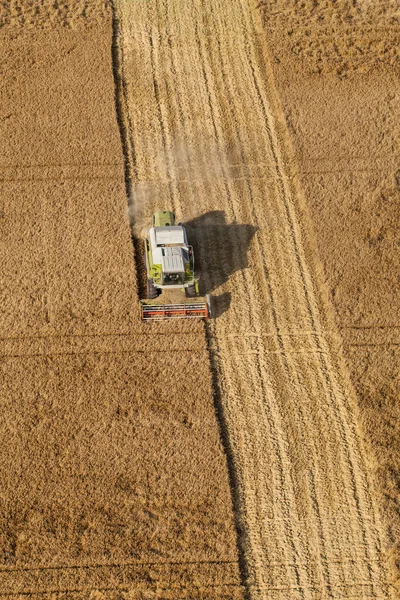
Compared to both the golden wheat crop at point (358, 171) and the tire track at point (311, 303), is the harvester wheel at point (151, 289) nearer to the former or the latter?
the tire track at point (311, 303)

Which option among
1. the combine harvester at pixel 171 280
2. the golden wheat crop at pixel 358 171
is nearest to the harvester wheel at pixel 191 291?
the combine harvester at pixel 171 280

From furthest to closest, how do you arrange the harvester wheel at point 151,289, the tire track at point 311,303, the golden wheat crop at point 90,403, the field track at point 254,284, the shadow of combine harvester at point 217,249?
1. the shadow of combine harvester at point 217,249
2. the harvester wheel at point 151,289
3. the tire track at point 311,303
4. the field track at point 254,284
5. the golden wheat crop at point 90,403

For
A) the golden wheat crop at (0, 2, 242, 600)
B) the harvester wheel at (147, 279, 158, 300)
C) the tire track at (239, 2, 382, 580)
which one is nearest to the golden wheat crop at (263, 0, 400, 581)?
the tire track at (239, 2, 382, 580)

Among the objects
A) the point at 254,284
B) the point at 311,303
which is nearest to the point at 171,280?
the point at 254,284

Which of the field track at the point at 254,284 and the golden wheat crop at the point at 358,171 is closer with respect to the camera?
the field track at the point at 254,284

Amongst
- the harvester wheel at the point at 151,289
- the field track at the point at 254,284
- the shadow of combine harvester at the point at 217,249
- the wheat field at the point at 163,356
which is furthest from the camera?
the shadow of combine harvester at the point at 217,249

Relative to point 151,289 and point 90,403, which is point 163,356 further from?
point 90,403

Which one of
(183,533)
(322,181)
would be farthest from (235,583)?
(322,181)

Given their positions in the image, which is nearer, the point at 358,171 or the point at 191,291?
the point at 191,291
